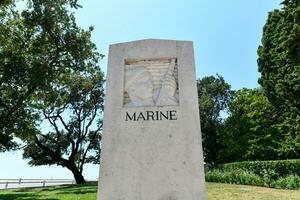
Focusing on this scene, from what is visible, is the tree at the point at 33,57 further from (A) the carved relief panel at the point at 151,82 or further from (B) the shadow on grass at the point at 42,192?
(A) the carved relief panel at the point at 151,82

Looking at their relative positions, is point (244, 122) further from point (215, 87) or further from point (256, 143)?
point (215, 87)

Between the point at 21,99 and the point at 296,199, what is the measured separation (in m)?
12.6

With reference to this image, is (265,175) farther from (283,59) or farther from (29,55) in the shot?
(29,55)

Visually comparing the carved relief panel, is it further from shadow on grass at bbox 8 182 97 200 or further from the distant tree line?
the distant tree line

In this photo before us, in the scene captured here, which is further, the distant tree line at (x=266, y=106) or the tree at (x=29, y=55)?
the distant tree line at (x=266, y=106)

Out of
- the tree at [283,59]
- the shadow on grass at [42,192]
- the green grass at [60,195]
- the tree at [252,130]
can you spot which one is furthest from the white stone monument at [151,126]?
the tree at [252,130]

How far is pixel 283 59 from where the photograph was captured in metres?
18.0

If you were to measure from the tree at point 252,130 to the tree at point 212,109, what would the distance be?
222cm

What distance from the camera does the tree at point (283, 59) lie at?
15949 mm

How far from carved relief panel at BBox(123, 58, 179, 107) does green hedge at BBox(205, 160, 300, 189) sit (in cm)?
1150

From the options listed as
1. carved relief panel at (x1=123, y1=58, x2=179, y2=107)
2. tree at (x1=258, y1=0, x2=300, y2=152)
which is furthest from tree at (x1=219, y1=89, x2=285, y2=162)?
carved relief panel at (x1=123, y1=58, x2=179, y2=107)

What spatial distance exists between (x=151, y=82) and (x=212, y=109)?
31.1 meters

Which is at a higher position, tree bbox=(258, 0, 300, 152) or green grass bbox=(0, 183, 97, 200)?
tree bbox=(258, 0, 300, 152)

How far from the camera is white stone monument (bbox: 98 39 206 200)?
3.95 metres
